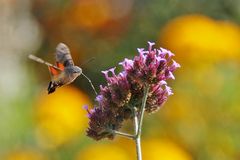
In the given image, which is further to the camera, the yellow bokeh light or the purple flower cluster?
Result: the yellow bokeh light

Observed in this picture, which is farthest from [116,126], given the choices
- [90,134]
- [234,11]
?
[234,11]

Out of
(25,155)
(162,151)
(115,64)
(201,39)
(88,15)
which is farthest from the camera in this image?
(88,15)

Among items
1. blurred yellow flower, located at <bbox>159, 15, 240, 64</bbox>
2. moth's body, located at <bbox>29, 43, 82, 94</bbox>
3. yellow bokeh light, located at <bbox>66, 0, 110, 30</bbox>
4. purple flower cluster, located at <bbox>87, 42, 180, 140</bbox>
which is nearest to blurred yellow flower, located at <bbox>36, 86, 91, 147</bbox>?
blurred yellow flower, located at <bbox>159, 15, 240, 64</bbox>

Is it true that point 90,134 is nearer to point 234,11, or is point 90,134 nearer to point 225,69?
point 225,69

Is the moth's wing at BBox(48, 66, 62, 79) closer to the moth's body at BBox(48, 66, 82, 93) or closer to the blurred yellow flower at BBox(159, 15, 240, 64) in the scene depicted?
the moth's body at BBox(48, 66, 82, 93)

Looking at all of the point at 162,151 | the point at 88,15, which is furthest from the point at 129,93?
the point at 88,15

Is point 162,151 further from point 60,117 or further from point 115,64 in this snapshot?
point 115,64

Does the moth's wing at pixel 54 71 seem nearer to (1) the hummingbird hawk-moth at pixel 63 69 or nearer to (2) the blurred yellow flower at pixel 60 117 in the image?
(1) the hummingbird hawk-moth at pixel 63 69
